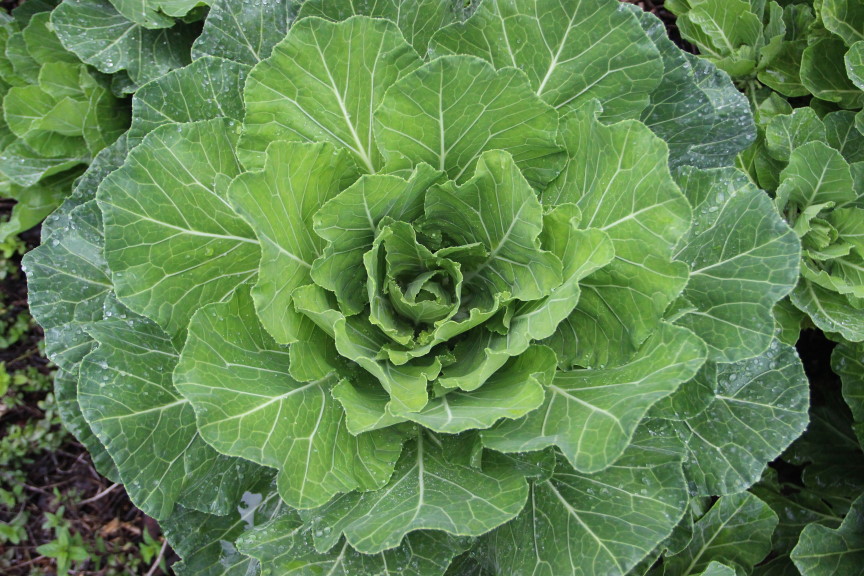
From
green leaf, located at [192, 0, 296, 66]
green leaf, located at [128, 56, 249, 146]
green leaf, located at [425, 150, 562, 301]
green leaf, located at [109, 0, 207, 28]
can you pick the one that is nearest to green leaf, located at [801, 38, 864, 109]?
green leaf, located at [425, 150, 562, 301]

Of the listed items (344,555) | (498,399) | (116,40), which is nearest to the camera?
(498,399)

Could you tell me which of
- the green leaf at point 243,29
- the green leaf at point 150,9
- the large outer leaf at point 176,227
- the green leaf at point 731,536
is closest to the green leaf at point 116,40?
the green leaf at point 150,9

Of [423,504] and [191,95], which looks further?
[191,95]

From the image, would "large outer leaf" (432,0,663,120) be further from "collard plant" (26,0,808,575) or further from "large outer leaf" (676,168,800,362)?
"large outer leaf" (676,168,800,362)

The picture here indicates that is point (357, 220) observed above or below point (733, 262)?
above

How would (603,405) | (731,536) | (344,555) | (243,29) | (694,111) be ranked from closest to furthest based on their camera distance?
(603,405), (344,555), (694,111), (243,29), (731,536)

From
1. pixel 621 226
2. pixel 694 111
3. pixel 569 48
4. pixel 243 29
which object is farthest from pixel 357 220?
pixel 694 111

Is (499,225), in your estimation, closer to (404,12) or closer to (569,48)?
(569,48)
